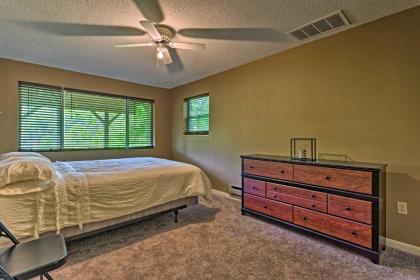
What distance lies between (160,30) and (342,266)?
3.03 meters

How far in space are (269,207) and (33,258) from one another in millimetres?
2437

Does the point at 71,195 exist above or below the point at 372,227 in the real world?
above

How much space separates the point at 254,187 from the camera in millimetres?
3045

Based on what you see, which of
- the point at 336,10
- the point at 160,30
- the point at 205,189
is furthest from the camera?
the point at 205,189

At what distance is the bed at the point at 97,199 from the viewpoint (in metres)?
1.81

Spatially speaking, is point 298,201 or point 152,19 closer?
point 152,19

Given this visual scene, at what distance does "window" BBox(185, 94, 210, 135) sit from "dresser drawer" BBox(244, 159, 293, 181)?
1.65 m

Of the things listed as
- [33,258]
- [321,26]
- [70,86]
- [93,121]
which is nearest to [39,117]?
[70,86]

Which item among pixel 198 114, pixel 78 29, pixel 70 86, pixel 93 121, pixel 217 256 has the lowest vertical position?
pixel 217 256

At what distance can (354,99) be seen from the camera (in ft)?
A: 8.28

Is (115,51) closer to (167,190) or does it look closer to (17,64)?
(17,64)

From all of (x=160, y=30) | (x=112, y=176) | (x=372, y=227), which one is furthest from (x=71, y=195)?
(x=372, y=227)

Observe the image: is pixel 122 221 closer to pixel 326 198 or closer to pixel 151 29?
pixel 151 29

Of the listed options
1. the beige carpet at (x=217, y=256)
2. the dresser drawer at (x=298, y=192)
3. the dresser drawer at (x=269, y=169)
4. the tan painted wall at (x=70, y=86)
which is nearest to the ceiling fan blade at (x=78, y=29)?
the tan painted wall at (x=70, y=86)
